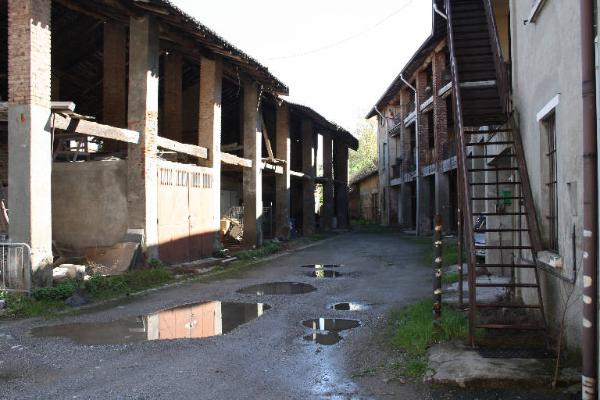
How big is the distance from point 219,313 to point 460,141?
4354mm

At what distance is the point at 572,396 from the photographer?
4039 millimetres

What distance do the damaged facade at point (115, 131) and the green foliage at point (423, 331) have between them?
6.19m

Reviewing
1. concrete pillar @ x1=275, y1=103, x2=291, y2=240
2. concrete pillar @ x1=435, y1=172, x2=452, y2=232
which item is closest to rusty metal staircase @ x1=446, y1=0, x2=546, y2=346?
concrete pillar @ x1=275, y1=103, x2=291, y2=240

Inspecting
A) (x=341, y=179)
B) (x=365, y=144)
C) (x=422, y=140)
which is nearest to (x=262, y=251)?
(x=422, y=140)

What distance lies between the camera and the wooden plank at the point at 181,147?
1233 centimetres

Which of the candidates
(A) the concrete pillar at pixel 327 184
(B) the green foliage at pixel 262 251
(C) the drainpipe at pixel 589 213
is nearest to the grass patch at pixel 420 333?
(C) the drainpipe at pixel 589 213

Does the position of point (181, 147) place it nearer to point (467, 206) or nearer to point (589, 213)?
point (467, 206)

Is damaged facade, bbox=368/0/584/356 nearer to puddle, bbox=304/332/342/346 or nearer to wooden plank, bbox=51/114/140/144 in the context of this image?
puddle, bbox=304/332/342/346

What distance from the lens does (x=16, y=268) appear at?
27.6 ft

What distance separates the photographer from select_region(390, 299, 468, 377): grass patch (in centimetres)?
498

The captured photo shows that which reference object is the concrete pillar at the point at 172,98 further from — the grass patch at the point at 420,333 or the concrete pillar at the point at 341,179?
the concrete pillar at the point at 341,179

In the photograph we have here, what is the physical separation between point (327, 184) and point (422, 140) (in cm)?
553

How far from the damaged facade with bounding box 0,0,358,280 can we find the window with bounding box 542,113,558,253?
7.72 meters

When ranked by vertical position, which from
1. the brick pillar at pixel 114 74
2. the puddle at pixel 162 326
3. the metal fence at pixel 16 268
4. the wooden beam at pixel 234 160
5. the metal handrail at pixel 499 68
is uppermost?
the brick pillar at pixel 114 74
